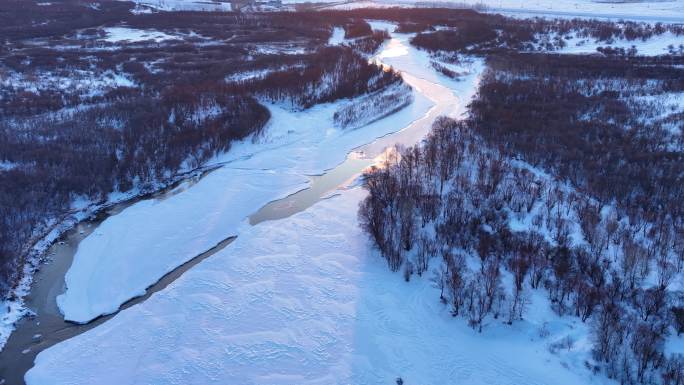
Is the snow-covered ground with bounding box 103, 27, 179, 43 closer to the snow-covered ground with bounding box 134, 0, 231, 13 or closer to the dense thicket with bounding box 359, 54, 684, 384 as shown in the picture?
the snow-covered ground with bounding box 134, 0, 231, 13

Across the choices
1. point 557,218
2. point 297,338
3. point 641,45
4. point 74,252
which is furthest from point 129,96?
point 641,45

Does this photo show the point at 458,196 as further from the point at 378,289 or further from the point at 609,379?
the point at 609,379

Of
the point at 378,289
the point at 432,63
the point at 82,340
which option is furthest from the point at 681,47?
the point at 82,340

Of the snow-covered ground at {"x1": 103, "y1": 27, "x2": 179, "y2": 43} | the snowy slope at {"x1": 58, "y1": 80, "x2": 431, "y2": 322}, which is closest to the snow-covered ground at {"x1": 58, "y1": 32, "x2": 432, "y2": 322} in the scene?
the snowy slope at {"x1": 58, "y1": 80, "x2": 431, "y2": 322}

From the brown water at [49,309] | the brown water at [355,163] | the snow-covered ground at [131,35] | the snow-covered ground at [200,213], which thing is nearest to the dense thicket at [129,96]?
the brown water at [49,309]

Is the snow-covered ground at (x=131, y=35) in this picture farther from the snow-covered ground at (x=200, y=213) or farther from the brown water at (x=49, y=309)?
the brown water at (x=49, y=309)
